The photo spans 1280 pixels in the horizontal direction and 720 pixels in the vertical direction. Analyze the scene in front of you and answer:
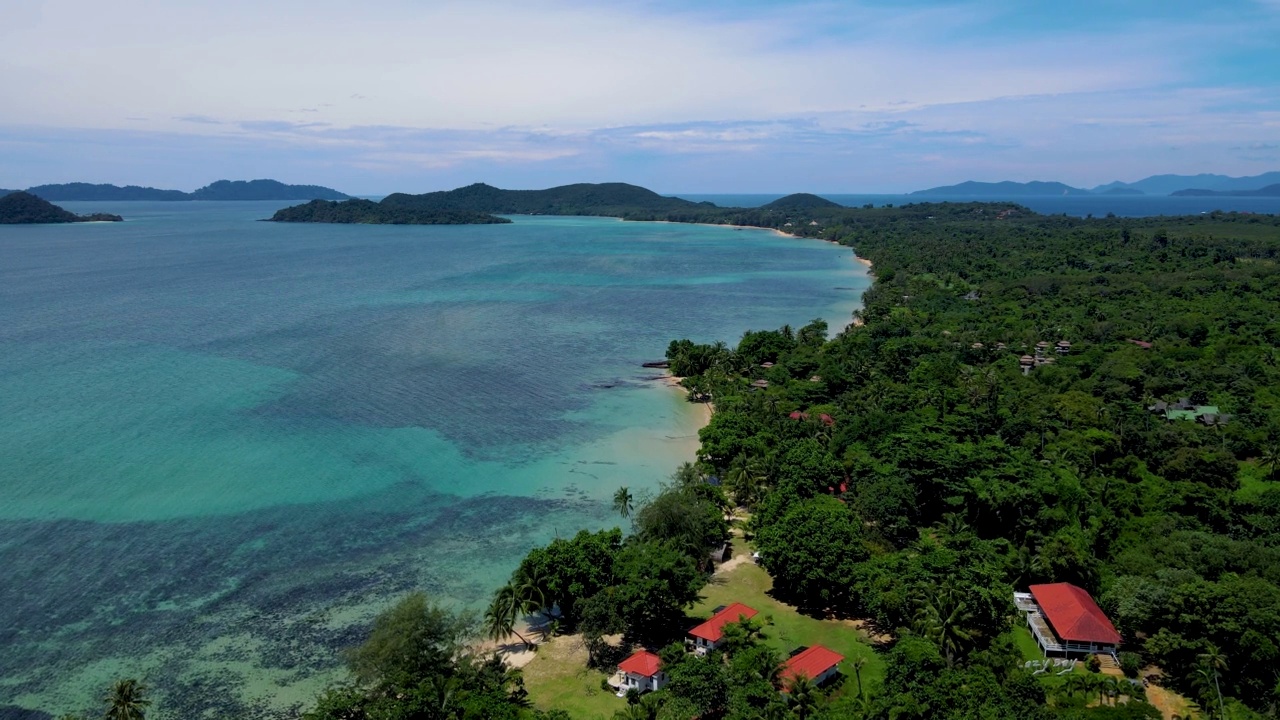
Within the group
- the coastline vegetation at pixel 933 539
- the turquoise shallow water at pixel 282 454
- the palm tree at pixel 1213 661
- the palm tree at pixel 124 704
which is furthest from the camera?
the turquoise shallow water at pixel 282 454

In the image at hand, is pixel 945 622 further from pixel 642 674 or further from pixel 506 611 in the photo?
pixel 506 611

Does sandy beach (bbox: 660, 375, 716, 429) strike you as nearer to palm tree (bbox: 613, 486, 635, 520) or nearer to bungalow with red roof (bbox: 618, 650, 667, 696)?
palm tree (bbox: 613, 486, 635, 520)

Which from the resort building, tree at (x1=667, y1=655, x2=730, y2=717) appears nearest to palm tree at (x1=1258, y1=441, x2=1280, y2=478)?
the resort building

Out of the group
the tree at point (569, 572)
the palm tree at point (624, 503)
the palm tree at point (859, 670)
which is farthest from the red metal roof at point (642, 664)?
the palm tree at point (624, 503)

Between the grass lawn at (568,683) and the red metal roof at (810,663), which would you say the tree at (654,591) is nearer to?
the grass lawn at (568,683)

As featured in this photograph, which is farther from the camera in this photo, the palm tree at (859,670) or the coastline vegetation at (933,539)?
the palm tree at (859,670)

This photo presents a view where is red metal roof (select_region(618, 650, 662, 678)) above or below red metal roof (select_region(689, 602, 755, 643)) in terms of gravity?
below
